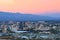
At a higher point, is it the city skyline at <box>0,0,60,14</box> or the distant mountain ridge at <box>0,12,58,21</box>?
the city skyline at <box>0,0,60,14</box>

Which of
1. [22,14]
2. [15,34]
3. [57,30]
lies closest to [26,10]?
[22,14]

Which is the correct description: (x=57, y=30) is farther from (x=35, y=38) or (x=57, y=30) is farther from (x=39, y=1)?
(x=39, y=1)

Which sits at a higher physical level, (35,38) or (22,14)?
(22,14)

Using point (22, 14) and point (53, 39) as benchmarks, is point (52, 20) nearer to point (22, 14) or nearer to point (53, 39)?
point (53, 39)

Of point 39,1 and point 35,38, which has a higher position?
point 39,1

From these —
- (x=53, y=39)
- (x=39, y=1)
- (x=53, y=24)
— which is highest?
(x=39, y=1)

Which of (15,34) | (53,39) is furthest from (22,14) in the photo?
(53,39)

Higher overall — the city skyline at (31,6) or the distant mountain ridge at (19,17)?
the city skyline at (31,6)

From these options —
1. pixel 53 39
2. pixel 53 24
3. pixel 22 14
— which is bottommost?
pixel 53 39

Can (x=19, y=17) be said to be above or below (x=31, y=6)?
below
